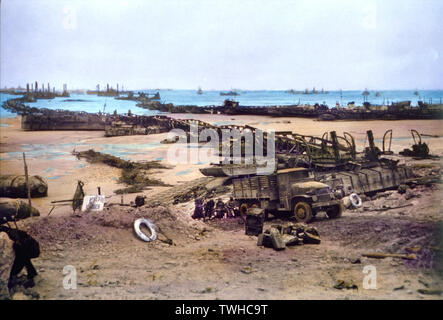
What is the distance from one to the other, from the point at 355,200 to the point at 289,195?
1.15m

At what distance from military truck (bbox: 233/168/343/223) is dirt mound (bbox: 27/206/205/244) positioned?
0.91m

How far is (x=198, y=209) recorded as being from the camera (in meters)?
6.12

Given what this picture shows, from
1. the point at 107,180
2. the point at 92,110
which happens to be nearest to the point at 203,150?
the point at 107,180

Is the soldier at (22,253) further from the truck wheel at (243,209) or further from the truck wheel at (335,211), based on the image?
the truck wheel at (335,211)

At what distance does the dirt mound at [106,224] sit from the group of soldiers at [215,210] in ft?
0.57

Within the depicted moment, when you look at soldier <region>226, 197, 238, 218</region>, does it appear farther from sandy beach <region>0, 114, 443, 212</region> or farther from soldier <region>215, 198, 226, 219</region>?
sandy beach <region>0, 114, 443, 212</region>

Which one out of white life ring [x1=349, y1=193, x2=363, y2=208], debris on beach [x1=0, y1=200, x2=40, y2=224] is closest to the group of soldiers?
white life ring [x1=349, y1=193, x2=363, y2=208]

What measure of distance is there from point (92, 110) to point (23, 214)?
216 cm

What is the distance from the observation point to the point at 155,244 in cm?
550

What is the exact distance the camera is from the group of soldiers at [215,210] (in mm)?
6078

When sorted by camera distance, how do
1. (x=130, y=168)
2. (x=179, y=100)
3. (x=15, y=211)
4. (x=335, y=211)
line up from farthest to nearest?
(x=179, y=100) → (x=130, y=168) → (x=335, y=211) → (x=15, y=211)

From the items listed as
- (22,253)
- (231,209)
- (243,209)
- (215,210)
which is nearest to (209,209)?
(215,210)

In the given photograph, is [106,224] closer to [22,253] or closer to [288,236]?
[22,253]

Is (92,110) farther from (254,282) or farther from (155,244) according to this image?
(254,282)
